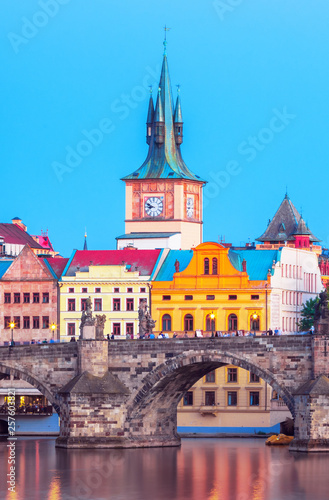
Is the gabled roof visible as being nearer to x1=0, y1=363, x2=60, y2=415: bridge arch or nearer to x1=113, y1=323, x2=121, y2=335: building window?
x1=113, y1=323, x2=121, y2=335: building window

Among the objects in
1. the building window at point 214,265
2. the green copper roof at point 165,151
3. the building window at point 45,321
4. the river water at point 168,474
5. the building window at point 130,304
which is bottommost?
the river water at point 168,474

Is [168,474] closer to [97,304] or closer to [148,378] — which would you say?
[148,378]

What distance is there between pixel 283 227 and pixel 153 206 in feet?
79.1

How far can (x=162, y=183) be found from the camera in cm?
17488

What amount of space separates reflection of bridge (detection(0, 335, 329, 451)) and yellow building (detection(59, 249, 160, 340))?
22746 millimetres

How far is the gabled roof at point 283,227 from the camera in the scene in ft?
640

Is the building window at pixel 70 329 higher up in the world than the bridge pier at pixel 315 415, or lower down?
higher up

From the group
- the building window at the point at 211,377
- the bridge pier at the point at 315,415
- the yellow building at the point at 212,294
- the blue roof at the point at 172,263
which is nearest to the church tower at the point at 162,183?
the blue roof at the point at 172,263

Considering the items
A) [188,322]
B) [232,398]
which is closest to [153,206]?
[188,322]

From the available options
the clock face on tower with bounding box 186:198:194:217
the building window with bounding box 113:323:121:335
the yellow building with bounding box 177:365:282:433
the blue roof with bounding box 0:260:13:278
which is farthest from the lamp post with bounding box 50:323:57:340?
the clock face on tower with bounding box 186:198:194:217

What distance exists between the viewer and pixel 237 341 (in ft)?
422

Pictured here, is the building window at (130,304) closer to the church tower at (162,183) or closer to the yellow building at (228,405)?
the yellow building at (228,405)

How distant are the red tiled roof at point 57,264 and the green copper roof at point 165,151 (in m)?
13.7

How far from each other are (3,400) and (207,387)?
58.6ft
